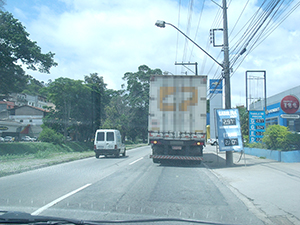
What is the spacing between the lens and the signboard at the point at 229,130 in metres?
14.8

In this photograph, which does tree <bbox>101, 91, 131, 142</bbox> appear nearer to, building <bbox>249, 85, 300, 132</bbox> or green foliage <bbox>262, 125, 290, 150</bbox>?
building <bbox>249, 85, 300, 132</bbox>

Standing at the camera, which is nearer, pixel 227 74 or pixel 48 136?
pixel 227 74

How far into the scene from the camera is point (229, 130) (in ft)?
49.3

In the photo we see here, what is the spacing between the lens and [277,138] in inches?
647

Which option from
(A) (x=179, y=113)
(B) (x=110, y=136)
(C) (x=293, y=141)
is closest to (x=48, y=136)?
(B) (x=110, y=136)

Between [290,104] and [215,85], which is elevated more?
[215,85]

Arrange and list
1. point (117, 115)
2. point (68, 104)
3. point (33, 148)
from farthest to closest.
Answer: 1. point (117, 115)
2. point (68, 104)
3. point (33, 148)

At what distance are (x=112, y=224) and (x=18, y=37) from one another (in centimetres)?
2688

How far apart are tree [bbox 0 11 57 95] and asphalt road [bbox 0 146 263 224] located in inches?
795

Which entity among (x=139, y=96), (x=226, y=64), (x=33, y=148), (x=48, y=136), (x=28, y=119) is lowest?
(x=33, y=148)

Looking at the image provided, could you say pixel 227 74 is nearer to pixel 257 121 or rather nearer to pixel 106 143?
pixel 257 121

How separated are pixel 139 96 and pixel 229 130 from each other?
4807 centimetres

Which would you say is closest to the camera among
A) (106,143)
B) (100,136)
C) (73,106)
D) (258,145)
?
(258,145)

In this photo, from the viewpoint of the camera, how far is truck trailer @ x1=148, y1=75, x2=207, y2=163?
14.7 m
